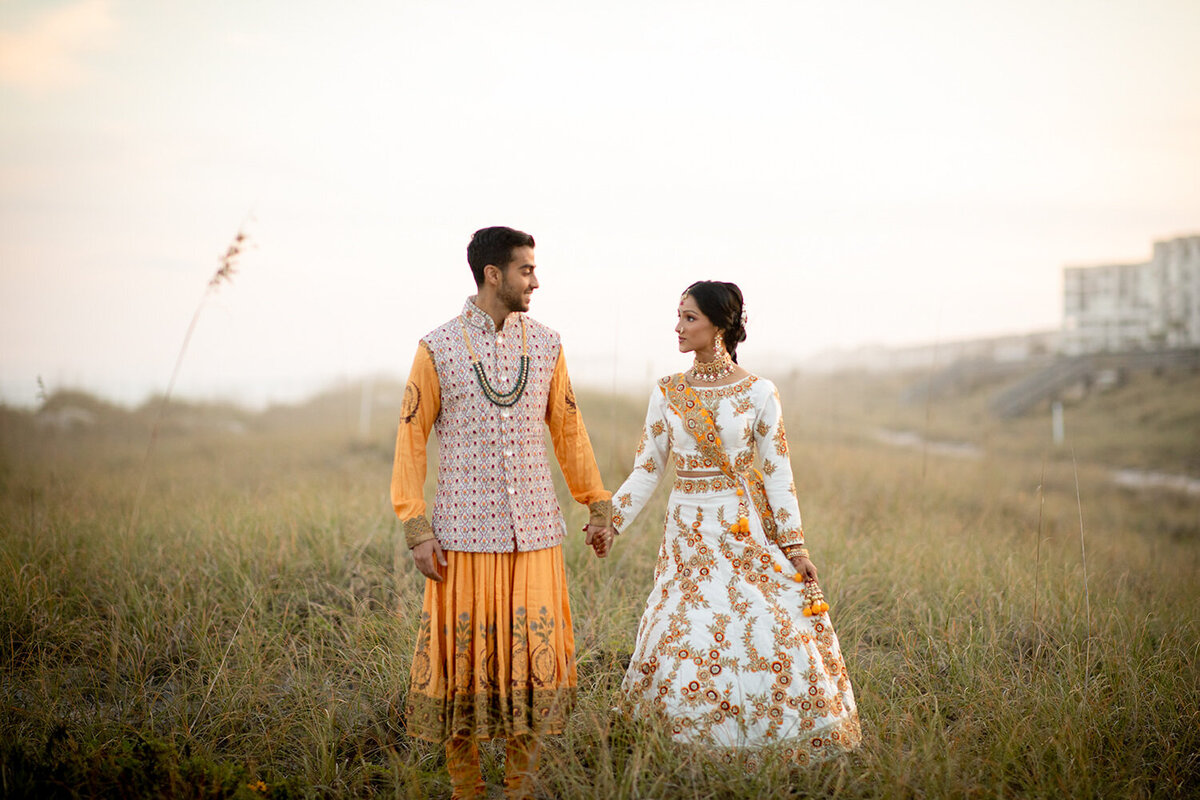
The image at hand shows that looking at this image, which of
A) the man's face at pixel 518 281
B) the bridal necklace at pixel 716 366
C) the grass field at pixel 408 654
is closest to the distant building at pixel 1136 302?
the grass field at pixel 408 654

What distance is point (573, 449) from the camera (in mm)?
3021

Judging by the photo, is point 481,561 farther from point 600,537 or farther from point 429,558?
point 600,537

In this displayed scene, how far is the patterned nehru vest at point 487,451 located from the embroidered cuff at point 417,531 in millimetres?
81

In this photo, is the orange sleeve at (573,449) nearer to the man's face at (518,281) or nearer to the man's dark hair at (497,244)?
the man's face at (518,281)

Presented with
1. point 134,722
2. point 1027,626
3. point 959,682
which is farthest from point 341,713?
point 1027,626

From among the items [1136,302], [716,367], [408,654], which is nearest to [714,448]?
[716,367]

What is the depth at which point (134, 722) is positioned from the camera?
10.5 ft

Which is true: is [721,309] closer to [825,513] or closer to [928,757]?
[928,757]

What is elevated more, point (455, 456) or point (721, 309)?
point (721, 309)

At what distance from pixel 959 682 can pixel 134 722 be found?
12.0 ft

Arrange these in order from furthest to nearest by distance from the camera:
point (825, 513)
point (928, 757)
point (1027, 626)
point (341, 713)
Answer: point (825, 513)
point (1027, 626)
point (341, 713)
point (928, 757)

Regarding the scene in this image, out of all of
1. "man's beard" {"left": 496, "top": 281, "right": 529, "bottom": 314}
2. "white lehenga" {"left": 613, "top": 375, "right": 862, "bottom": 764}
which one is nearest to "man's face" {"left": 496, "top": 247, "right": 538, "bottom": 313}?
"man's beard" {"left": 496, "top": 281, "right": 529, "bottom": 314}

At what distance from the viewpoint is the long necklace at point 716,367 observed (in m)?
3.13

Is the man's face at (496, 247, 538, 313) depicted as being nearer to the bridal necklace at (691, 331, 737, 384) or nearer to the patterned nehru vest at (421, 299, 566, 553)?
the patterned nehru vest at (421, 299, 566, 553)
